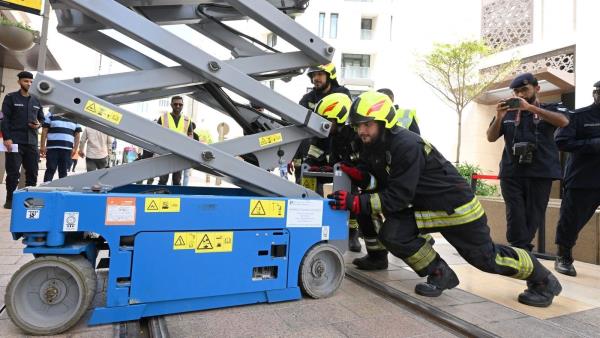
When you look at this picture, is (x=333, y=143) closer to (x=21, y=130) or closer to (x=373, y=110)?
(x=373, y=110)

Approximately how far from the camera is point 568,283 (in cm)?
317

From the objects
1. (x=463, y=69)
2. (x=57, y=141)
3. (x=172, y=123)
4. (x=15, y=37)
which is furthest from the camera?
(x=463, y=69)

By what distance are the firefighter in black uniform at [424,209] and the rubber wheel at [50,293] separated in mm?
1424

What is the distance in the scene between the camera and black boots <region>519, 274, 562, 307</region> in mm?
2512

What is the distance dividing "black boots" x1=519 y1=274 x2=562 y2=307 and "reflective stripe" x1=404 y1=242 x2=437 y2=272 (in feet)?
2.14

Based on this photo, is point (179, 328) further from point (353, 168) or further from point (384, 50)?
point (384, 50)

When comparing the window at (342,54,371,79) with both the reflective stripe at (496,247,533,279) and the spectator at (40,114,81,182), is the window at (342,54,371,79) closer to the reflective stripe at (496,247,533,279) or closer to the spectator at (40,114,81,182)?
the spectator at (40,114,81,182)

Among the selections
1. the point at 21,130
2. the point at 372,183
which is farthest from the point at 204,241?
the point at 21,130

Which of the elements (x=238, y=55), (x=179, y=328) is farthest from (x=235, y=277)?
(x=238, y=55)

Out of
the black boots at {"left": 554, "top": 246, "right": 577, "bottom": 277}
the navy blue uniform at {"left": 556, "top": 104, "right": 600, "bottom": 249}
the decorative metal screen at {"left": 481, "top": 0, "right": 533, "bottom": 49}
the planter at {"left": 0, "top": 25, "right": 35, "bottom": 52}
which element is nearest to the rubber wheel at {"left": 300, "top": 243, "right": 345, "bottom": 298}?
the black boots at {"left": 554, "top": 246, "right": 577, "bottom": 277}

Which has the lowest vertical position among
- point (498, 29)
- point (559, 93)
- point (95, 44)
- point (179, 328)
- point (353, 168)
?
point (179, 328)

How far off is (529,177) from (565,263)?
0.97 meters

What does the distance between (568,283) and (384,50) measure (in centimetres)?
2579

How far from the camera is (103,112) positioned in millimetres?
1971
